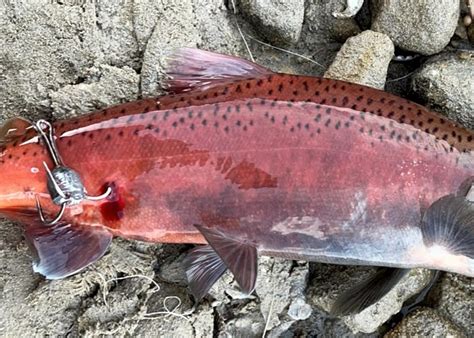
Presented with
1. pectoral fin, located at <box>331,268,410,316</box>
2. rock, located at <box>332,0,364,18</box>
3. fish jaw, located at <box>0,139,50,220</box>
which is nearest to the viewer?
fish jaw, located at <box>0,139,50,220</box>

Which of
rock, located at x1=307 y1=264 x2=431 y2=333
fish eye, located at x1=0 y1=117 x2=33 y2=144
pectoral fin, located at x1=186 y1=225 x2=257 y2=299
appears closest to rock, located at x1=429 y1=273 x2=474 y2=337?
rock, located at x1=307 y1=264 x2=431 y2=333

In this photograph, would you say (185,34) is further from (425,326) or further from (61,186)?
(425,326)

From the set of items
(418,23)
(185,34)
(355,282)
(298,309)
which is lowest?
(298,309)

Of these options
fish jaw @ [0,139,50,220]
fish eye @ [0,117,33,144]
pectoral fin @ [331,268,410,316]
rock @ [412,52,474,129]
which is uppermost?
rock @ [412,52,474,129]

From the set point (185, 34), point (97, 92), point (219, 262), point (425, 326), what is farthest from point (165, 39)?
point (425, 326)

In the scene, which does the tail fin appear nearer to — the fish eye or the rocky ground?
the rocky ground

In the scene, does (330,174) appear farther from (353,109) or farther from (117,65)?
(117,65)

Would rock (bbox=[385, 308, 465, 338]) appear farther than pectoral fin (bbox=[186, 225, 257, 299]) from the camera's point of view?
Yes
